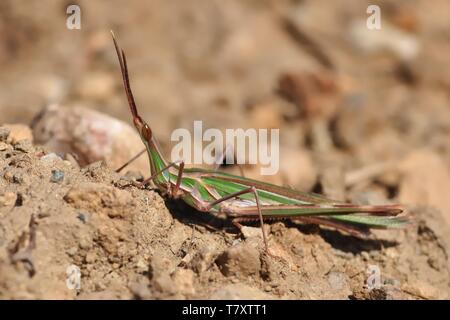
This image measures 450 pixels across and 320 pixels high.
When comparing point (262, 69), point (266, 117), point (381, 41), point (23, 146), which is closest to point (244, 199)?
point (23, 146)

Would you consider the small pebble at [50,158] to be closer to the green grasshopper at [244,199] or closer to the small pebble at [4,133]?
the small pebble at [4,133]

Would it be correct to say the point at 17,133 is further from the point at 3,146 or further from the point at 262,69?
the point at 262,69

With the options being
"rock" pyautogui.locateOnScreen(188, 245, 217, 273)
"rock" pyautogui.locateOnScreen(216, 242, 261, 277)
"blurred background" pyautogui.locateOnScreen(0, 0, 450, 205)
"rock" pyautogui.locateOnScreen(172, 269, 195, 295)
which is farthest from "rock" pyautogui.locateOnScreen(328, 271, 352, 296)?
"blurred background" pyautogui.locateOnScreen(0, 0, 450, 205)

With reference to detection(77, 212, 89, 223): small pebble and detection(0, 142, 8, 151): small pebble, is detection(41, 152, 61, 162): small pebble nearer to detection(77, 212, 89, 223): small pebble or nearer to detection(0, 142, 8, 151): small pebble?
detection(0, 142, 8, 151): small pebble

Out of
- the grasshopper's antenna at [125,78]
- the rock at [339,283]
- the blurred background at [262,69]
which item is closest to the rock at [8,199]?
the grasshopper's antenna at [125,78]

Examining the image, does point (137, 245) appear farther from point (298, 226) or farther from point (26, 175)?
point (298, 226)

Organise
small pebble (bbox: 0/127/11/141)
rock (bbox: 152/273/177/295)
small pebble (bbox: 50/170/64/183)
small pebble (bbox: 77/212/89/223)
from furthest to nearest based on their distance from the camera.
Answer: small pebble (bbox: 0/127/11/141) → small pebble (bbox: 50/170/64/183) → small pebble (bbox: 77/212/89/223) → rock (bbox: 152/273/177/295)
